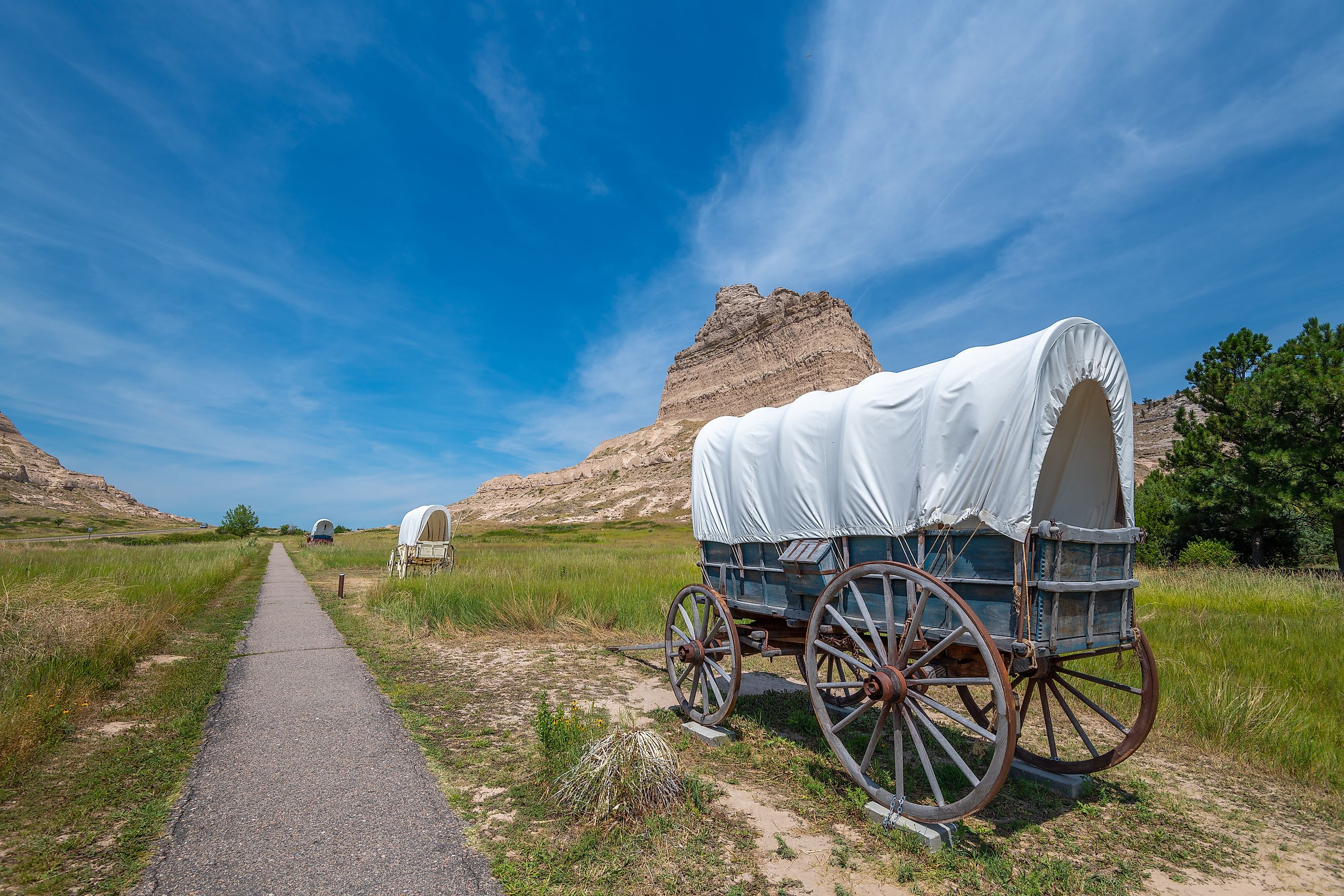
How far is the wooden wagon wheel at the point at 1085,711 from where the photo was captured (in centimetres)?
392

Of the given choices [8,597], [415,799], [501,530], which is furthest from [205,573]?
[501,530]

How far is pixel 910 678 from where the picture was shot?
359 centimetres

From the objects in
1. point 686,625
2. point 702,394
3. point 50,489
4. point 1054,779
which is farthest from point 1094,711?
point 50,489

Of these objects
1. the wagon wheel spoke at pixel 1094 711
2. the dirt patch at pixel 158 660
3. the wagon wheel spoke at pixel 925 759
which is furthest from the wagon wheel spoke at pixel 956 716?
the dirt patch at pixel 158 660

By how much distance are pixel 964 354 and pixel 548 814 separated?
4.04 metres

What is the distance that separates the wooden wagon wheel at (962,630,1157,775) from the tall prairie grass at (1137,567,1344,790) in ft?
1.47

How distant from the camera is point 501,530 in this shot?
217 feet

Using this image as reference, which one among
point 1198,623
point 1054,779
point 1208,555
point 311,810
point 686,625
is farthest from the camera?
point 1208,555

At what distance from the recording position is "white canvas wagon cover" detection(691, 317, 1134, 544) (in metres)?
3.45

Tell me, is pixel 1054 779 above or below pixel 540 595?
above

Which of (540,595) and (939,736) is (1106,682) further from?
(540,595)

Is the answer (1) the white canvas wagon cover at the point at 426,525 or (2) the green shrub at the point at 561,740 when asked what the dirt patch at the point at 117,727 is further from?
(1) the white canvas wagon cover at the point at 426,525

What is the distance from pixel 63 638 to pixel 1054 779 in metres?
9.98

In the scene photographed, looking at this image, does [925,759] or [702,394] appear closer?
[925,759]
